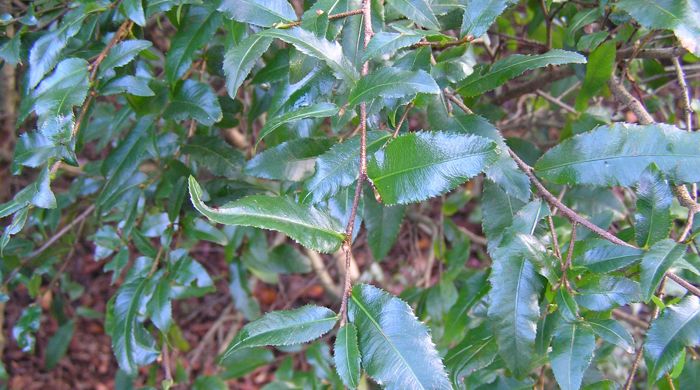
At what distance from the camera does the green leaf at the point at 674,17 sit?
84 centimetres

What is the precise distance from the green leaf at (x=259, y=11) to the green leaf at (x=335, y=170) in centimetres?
21

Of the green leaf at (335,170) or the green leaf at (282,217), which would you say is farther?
the green leaf at (335,170)

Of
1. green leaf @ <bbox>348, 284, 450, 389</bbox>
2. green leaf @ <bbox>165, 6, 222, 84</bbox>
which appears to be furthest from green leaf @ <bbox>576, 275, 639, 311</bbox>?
green leaf @ <bbox>165, 6, 222, 84</bbox>

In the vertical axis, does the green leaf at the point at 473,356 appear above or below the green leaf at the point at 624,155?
below

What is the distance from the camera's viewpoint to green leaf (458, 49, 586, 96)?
78 cm

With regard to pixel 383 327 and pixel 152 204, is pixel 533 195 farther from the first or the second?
pixel 152 204

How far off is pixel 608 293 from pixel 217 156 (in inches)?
27.9

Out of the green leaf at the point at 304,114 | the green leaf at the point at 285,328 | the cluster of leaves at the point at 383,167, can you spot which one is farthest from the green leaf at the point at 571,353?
the green leaf at the point at 304,114

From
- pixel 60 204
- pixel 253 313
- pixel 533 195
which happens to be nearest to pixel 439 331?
pixel 253 313

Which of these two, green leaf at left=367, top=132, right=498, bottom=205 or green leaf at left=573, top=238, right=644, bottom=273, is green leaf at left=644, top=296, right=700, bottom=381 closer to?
green leaf at left=573, top=238, right=644, bottom=273

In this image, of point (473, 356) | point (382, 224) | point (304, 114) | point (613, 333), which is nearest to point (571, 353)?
point (613, 333)

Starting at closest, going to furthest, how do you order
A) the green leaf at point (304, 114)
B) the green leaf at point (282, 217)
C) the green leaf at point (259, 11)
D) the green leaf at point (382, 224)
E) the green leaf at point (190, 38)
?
1. the green leaf at point (282, 217)
2. the green leaf at point (304, 114)
3. the green leaf at point (259, 11)
4. the green leaf at point (190, 38)
5. the green leaf at point (382, 224)

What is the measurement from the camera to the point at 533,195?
2.98ft

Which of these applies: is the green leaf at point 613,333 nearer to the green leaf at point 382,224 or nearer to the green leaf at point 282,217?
the green leaf at point 282,217
